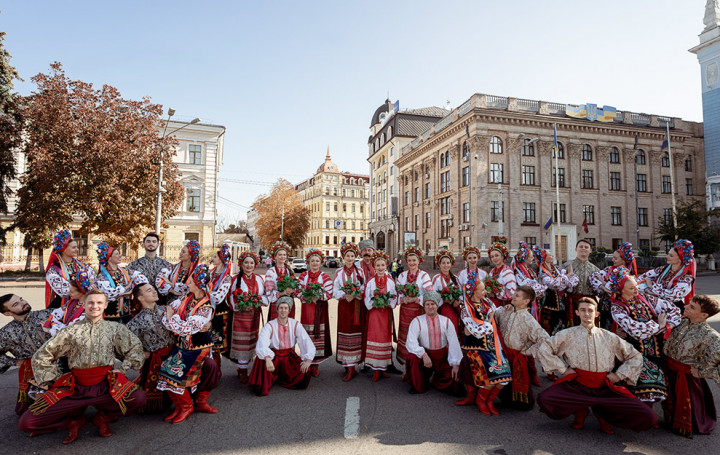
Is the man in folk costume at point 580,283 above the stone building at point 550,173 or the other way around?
the other way around

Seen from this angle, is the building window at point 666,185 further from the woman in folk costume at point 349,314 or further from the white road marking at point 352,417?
the white road marking at point 352,417

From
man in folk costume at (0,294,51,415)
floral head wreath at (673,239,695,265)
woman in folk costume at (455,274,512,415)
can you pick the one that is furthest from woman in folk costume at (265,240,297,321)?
floral head wreath at (673,239,695,265)

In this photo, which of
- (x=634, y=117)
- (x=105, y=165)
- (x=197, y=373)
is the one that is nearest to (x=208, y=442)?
(x=197, y=373)

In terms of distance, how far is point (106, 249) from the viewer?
571cm

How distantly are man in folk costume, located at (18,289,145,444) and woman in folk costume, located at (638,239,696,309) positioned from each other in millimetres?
6273

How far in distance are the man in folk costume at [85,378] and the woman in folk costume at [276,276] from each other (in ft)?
7.59

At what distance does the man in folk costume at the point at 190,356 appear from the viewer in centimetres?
464

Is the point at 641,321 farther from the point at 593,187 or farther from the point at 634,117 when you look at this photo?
the point at 634,117

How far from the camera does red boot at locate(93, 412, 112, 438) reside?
421cm

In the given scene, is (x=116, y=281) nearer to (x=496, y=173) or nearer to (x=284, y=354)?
(x=284, y=354)

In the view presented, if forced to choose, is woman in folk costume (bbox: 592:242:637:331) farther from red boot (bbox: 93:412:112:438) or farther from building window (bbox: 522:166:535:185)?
building window (bbox: 522:166:535:185)

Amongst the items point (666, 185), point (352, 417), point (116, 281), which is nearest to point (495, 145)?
point (666, 185)

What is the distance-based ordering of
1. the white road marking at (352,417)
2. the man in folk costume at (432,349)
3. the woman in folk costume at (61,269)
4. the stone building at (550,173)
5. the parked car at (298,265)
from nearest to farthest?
the white road marking at (352,417), the woman in folk costume at (61,269), the man in folk costume at (432,349), the stone building at (550,173), the parked car at (298,265)

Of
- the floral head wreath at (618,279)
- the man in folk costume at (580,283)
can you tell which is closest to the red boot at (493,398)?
the floral head wreath at (618,279)
